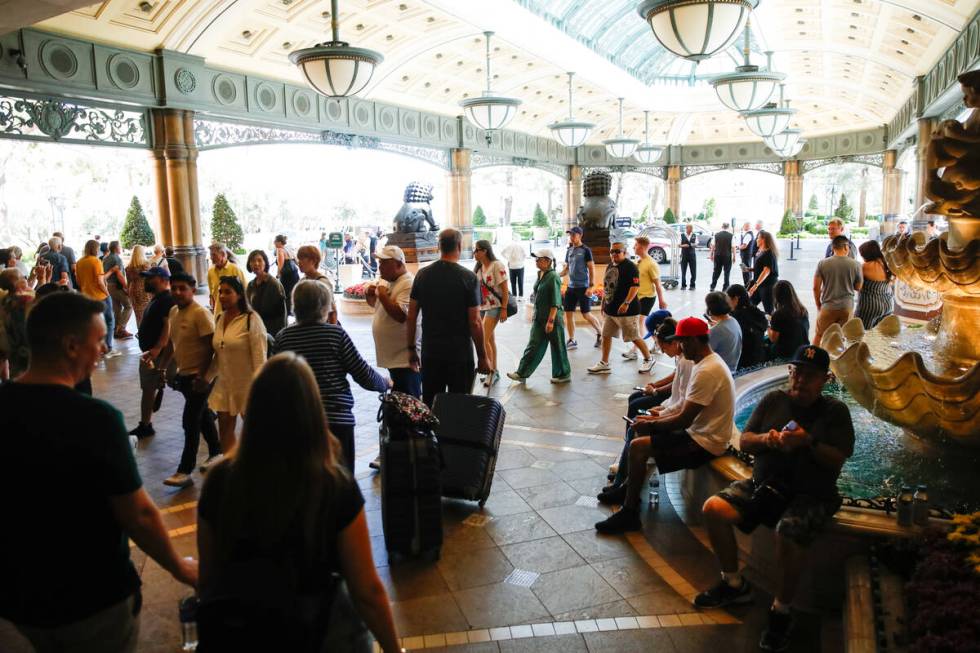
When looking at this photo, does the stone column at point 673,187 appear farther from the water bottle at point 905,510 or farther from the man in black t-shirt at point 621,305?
the water bottle at point 905,510

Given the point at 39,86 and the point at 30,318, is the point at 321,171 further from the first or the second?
the point at 30,318

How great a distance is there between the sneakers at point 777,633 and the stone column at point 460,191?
20.2 meters

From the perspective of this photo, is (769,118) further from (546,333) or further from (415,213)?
(546,333)

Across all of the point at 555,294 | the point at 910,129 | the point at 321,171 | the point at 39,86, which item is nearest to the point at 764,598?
the point at 555,294

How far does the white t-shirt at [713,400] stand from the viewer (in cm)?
396

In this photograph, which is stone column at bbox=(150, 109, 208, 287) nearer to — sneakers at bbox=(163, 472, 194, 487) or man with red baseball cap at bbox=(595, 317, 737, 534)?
sneakers at bbox=(163, 472, 194, 487)

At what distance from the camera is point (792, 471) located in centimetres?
321

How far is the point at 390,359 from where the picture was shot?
524cm

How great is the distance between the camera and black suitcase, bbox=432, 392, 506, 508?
14.8ft

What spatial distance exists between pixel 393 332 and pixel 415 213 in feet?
39.5

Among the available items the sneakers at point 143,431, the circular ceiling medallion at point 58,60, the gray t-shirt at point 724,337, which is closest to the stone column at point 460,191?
the circular ceiling medallion at point 58,60

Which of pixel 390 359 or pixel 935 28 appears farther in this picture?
pixel 935 28

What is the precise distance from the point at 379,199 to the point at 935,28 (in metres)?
32.6

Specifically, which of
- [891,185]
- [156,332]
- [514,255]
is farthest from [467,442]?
[891,185]
